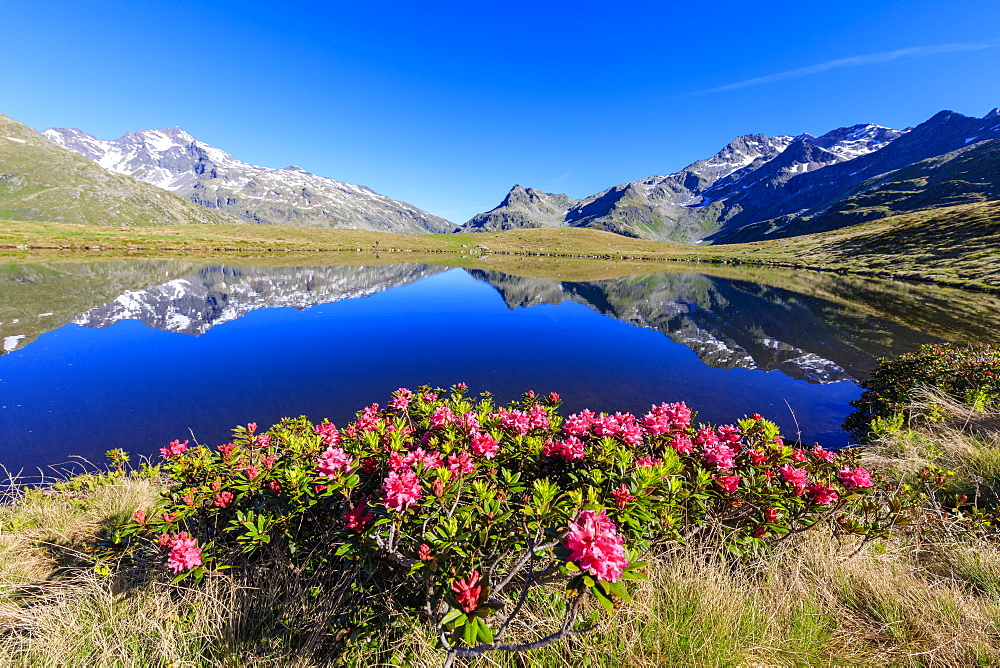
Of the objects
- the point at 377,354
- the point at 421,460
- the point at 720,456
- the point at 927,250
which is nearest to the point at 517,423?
the point at 421,460

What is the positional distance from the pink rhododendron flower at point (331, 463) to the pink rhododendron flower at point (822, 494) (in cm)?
471

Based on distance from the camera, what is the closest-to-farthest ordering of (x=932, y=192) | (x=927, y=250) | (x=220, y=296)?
1. (x=220, y=296)
2. (x=927, y=250)
3. (x=932, y=192)

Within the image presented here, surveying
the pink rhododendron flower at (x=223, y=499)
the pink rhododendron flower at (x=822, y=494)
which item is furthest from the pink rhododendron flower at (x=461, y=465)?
the pink rhododendron flower at (x=822, y=494)

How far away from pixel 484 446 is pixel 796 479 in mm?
3327

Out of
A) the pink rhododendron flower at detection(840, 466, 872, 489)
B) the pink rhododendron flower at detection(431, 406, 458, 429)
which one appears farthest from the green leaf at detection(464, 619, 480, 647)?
the pink rhododendron flower at detection(840, 466, 872, 489)

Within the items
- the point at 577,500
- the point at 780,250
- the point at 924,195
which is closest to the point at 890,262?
the point at 780,250

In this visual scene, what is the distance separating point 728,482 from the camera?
3.75 meters

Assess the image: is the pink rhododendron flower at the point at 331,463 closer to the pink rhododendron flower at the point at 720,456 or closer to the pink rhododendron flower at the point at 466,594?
the pink rhododendron flower at the point at 466,594

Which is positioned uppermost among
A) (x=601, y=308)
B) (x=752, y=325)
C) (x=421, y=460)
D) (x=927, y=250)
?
(x=927, y=250)

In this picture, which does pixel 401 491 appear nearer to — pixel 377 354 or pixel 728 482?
pixel 728 482

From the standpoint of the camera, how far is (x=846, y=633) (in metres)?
3.26

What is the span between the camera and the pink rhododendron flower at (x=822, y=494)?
3.69 metres

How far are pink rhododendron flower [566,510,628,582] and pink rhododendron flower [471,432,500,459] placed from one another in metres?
1.51

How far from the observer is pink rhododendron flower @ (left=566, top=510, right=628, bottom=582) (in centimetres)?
203
